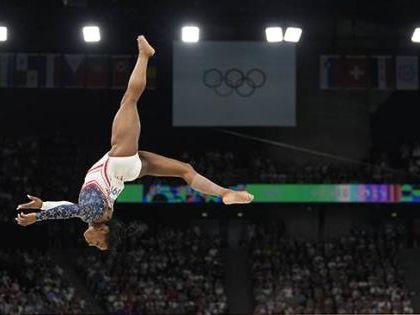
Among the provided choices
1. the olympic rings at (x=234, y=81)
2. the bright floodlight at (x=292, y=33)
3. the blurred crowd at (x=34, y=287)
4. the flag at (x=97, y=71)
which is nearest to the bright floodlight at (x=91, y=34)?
the flag at (x=97, y=71)

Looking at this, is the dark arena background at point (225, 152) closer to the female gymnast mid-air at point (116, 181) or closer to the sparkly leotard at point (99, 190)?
the female gymnast mid-air at point (116, 181)

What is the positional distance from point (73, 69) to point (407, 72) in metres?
8.76

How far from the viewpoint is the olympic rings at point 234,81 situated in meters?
21.6

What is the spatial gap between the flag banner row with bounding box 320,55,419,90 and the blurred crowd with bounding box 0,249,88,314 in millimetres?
8540

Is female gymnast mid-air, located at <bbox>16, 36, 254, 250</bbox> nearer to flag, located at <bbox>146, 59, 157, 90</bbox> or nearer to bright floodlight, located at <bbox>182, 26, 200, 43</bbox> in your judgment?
bright floodlight, located at <bbox>182, 26, 200, 43</bbox>

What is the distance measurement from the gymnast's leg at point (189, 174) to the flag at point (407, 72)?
14.6 meters

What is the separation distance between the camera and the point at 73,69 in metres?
20.3

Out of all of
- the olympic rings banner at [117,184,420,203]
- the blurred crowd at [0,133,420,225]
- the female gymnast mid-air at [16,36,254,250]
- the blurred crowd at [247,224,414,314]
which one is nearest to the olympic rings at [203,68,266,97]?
the blurred crowd at [0,133,420,225]

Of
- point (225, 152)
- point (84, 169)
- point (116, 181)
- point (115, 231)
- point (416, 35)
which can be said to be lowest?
point (115, 231)

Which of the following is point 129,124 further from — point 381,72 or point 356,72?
point 381,72

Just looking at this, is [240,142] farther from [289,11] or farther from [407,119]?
[289,11]

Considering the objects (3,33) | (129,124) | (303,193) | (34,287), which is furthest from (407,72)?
(129,124)

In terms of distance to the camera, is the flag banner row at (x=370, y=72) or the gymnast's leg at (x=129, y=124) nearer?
the gymnast's leg at (x=129, y=124)

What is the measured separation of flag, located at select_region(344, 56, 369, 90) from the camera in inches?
806
